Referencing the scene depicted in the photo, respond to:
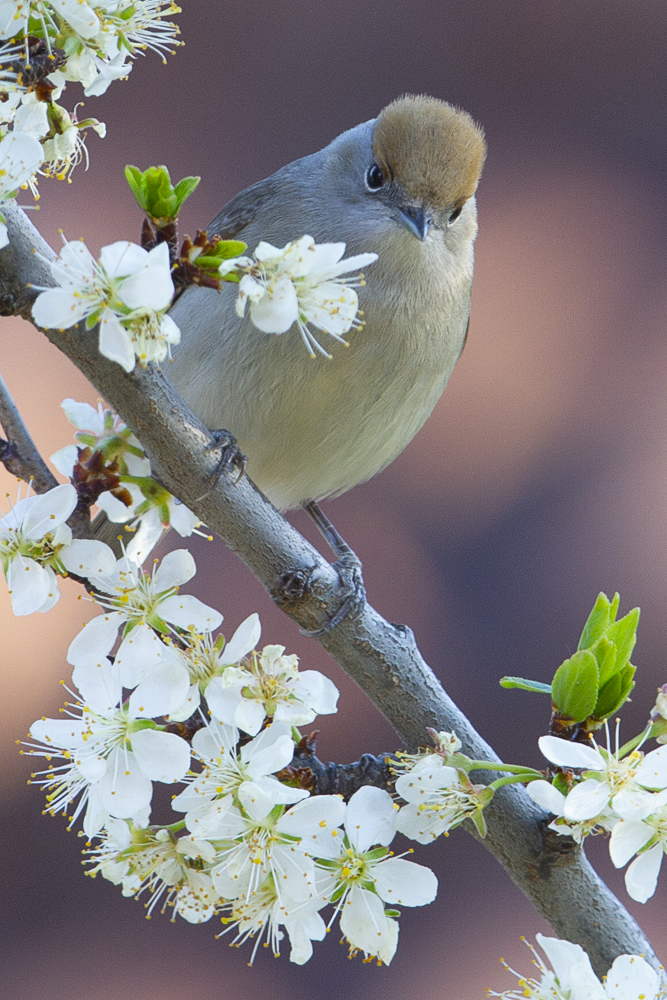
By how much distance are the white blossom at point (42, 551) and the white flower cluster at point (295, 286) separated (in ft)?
0.59

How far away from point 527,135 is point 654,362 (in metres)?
0.47

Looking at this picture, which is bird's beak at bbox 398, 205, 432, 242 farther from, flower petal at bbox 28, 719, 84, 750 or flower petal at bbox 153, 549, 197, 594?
flower petal at bbox 28, 719, 84, 750

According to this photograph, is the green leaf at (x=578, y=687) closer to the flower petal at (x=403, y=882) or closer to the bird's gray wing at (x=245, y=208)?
the flower petal at (x=403, y=882)

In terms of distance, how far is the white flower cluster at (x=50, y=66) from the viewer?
54 cm

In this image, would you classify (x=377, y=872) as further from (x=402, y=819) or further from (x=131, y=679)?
(x=131, y=679)

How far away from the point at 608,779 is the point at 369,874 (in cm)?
15

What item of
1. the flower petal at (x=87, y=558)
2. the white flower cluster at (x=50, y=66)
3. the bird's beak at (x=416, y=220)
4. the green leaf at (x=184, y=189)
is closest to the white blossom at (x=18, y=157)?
the white flower cluster at (x=50, y=66)

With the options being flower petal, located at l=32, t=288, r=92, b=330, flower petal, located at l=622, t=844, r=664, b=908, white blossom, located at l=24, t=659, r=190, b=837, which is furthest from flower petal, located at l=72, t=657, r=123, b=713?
flower petal, located at l=622, t=844, r=664, b=908

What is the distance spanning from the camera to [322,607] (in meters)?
0.75

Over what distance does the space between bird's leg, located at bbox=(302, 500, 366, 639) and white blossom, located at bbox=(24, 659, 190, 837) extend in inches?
6.5

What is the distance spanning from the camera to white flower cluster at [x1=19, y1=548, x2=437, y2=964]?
0.61 metres

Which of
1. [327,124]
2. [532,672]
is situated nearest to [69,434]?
[327,124]

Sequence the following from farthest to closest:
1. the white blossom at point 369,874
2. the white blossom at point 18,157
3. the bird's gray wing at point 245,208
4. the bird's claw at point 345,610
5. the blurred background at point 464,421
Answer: the blurred background at point 464,421
the bird's gray wing at point 245,208
the bird's claw at point 345,610
the white blossom at point 369,874
the white blossom at point 18,157

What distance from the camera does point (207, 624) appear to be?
0.66 metres
